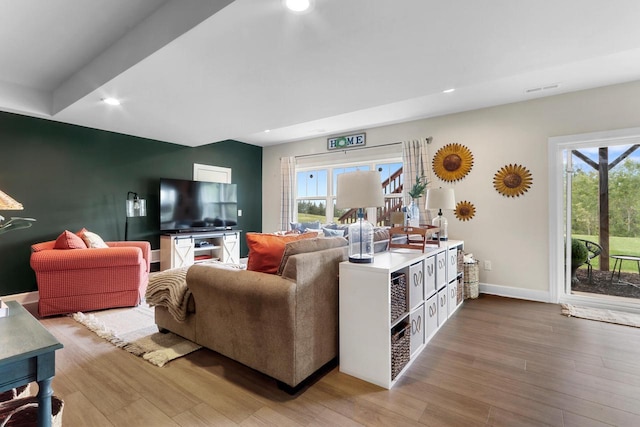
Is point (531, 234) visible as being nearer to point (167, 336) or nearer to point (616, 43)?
point (616, 43)

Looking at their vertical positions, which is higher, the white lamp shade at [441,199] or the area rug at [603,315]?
the white lamp shade at [441,199]

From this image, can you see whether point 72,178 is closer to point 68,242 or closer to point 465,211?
point 68,242

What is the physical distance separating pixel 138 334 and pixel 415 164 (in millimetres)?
4072

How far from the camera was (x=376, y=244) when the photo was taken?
2656mm

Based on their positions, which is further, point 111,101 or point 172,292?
point 111,101

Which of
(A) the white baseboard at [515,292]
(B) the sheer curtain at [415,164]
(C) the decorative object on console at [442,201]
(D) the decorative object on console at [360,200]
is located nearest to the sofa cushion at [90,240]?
(D) the decorative object on console at [360,200]

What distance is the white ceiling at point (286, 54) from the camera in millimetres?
1760

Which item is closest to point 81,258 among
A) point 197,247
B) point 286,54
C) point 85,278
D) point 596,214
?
point 85,278

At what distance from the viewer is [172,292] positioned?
2381 millimetres

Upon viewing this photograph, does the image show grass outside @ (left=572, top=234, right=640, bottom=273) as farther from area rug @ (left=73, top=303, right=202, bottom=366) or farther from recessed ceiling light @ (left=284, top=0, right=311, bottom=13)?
area rug @ (left=73, top=303, right=202, bottom=366)

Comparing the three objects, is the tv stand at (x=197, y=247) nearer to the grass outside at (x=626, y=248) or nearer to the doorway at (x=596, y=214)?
the doorway at (x=596, y=214)

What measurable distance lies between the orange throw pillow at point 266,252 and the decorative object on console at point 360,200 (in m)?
0.47

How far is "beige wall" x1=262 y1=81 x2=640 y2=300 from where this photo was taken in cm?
348

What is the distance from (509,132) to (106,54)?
14.9 feet
